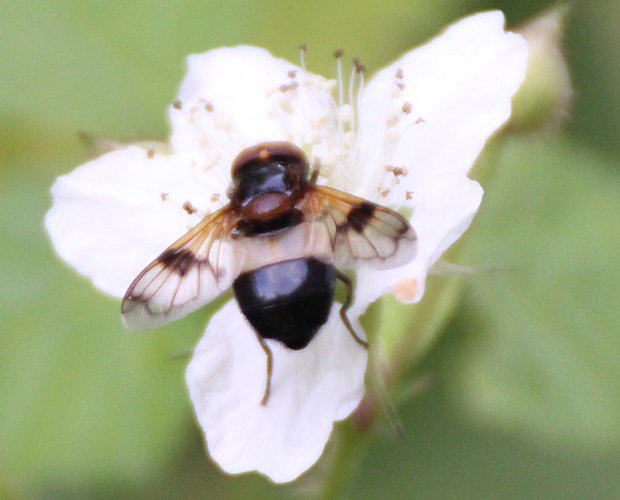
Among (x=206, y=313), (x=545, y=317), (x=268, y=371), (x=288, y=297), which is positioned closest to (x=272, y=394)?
(x=268, y=371)

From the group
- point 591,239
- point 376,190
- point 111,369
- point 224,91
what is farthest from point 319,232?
point 591,239

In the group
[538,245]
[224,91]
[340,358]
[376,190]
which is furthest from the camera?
[538,245]

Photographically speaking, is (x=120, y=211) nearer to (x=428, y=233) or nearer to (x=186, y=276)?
(x=186, y=276)

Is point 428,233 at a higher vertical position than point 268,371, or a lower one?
higher

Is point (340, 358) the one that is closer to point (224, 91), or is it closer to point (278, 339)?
point (278, 339)

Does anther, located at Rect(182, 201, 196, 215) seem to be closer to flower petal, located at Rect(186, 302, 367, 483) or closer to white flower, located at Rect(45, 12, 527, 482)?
white flower, located at Rect(45, 12, 527, 482)

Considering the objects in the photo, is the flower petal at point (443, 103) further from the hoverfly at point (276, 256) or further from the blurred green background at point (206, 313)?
the blurred green background at point (206, 313)

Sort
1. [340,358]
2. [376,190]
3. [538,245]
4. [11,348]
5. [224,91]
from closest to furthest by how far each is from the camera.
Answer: [340,358], [376,190], [224,91], [11,348], [538,245]

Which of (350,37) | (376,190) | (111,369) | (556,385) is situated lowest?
(556,385)
